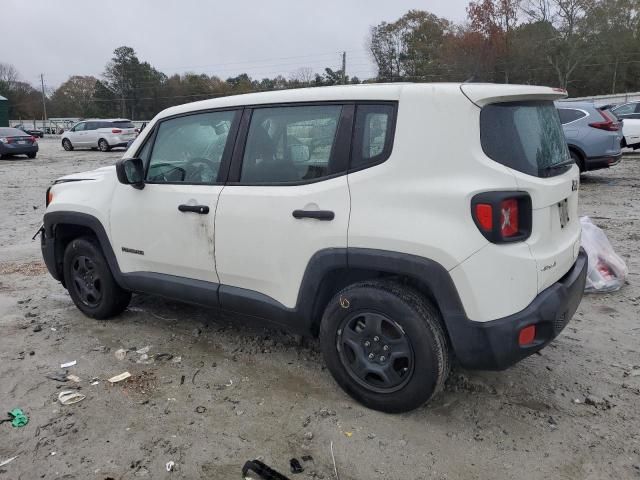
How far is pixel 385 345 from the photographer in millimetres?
2928

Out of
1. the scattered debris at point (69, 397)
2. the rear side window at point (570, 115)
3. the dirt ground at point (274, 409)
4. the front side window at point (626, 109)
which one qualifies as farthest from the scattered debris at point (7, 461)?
the front side window at point (626, 109)

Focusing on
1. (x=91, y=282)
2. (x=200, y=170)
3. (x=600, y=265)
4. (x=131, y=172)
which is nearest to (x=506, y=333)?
(x=200, y=170)

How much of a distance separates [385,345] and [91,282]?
108 inches

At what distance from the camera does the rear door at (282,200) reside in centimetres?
299

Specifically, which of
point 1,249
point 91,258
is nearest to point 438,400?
point 91,258

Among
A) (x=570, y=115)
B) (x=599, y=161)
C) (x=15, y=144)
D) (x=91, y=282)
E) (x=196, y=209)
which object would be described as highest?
(x=570, y=115)

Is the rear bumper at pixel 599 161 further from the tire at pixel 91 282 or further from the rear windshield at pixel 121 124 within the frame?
the rear windshield at pixel 121 124

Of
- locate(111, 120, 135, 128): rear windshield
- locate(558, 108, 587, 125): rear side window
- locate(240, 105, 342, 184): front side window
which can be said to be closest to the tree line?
locate(111, 120, 135, 128): rear windshield

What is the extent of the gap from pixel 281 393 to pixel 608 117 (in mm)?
10572

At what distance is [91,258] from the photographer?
4363mm

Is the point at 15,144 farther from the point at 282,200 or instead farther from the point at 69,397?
the point at 282,200

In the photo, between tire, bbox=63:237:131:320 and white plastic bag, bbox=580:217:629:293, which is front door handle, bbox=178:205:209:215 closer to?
tire, bbox=63:237:131:320

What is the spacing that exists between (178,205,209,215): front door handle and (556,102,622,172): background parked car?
9214 millimetres

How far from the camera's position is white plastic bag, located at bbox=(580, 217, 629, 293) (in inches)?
191
